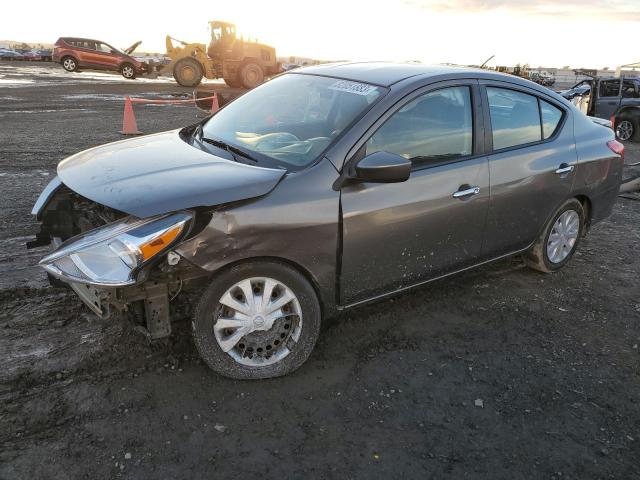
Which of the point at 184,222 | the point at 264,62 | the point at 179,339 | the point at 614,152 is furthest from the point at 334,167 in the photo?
the point at 264,62

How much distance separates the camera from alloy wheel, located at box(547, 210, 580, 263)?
14.6 ft

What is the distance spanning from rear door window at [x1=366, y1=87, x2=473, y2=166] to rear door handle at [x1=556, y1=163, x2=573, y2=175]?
1.01m

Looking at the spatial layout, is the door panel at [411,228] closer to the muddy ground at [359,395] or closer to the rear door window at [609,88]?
the muddy ground at [359,395]

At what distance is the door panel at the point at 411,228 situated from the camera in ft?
10.1

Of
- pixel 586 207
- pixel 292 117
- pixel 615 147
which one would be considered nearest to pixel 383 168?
pixel 292 117

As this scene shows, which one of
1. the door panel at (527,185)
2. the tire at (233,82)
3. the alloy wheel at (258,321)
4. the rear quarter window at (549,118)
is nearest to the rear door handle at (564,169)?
the door panel at (527,185)

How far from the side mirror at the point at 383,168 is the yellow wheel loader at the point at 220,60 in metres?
22.7

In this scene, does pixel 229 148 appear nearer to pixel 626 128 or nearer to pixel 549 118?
pixel 549 118

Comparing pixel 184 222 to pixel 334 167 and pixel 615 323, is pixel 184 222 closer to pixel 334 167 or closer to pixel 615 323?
pixel 334 167

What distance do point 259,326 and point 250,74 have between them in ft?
76.1

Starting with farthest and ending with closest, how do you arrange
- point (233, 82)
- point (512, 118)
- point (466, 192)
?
point (233, 82), point (512, 118), point (466, 192)

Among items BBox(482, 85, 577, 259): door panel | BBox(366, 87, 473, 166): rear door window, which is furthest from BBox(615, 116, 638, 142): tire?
BBox(366, 87, 473, 166): rear door window

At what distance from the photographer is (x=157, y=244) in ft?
8.26

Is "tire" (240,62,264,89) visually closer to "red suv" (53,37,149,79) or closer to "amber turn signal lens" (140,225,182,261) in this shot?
"red suv" (53,37,149,79)
